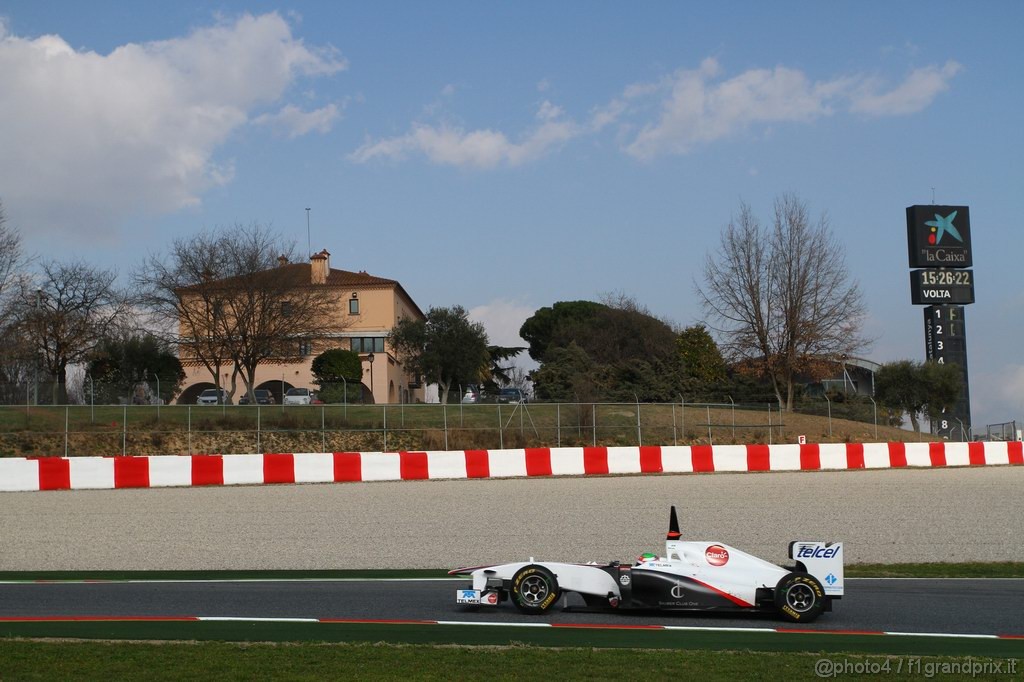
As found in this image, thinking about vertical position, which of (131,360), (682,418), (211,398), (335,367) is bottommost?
(682,418)

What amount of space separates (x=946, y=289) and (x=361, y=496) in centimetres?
3332

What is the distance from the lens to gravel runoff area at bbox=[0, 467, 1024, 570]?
14500 mm

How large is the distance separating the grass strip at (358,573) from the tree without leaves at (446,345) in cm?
5703

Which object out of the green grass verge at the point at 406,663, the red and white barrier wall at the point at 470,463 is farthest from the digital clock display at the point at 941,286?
the green grass verge at the point at 406,663

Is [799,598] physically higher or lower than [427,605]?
higher

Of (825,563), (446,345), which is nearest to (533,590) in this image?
(825,563)

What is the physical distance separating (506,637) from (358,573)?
15.3ft

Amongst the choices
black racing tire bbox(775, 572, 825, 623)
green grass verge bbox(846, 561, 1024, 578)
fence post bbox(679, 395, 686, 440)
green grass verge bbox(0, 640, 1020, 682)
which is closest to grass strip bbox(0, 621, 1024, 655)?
green grass verge bbox(0, 640, 1020, 682)

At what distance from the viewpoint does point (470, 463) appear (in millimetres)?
25969

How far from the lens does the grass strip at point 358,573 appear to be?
41.6 ft

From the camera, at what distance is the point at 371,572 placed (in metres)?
13.1

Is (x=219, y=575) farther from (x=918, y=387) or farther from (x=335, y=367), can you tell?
(x=335, y=367)

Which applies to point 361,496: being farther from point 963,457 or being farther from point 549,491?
point 963,457

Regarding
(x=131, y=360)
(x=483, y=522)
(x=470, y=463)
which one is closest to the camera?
(x=483, y=522)
